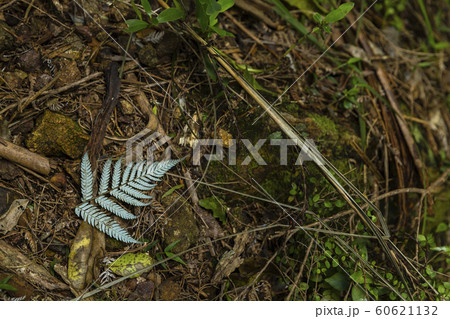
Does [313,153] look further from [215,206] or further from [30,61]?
[30,61]

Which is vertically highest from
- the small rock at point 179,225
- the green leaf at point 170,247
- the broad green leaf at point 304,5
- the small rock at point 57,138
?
the broad green leaf at point 304,5

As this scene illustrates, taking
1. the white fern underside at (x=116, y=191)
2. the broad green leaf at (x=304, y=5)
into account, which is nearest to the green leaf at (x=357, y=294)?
the white fern underside at (x=116, y=191)

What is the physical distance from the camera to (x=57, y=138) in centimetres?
164

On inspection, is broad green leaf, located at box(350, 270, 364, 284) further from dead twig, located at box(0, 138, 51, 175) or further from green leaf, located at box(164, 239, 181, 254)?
dead twig, located at box(0, 138, 51, 175)

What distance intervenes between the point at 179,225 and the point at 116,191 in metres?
0.38

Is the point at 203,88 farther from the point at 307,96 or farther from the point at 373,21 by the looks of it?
the point at 373,21

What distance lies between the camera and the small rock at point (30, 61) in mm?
1698

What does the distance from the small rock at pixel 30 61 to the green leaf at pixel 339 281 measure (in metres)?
1.92

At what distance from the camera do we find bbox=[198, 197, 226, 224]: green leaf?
71.3 inches

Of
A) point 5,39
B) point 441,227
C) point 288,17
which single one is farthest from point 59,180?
point 441,227

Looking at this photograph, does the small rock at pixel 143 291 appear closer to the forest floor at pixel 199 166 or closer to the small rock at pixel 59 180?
the forest floor at pixel 199 166

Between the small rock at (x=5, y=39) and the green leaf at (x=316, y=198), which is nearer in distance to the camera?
the small rock at (x=5, y=39)

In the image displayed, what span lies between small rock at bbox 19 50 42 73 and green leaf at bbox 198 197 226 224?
1122 millimetres

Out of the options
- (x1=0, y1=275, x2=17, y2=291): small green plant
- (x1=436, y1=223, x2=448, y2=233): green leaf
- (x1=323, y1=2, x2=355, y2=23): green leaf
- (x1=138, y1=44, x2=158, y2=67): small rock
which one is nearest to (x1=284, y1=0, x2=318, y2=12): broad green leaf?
(x1=323, y1=2, x2=355, y2=23): green leaf
